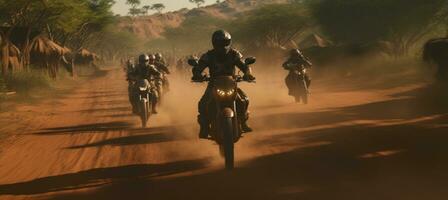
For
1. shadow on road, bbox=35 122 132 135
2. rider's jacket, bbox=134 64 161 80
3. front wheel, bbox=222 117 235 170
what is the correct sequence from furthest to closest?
rider's jacket, bbox=134 64 161 80 < shadow on road, bbox=35 122 132 135 < front wheel, bbox=222 117 235 170

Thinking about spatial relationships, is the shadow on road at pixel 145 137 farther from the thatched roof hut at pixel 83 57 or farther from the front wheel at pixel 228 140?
the thatched roof hut at pixel 83 57

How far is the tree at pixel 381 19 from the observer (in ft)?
134

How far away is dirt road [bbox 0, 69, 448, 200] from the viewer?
7.74 m

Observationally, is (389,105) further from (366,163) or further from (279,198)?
(279,198)

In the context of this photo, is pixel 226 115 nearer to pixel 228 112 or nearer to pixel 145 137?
pixel 228 112

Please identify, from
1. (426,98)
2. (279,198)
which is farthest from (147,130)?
(426,98)

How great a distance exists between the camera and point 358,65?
1473 inches

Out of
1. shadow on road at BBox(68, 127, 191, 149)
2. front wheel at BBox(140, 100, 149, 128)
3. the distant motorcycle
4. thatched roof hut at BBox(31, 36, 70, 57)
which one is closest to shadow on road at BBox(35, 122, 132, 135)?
front wheel at BBox(140, 100, 149, 128)

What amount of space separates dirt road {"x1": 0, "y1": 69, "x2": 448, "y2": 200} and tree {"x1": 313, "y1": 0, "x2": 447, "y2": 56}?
24.2 meters

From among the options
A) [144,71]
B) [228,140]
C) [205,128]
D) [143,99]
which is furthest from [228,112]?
[144,71]

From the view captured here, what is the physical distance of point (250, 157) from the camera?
10148 millimetres

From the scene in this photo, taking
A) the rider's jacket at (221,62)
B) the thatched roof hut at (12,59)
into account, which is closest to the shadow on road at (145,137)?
the rider's jacket at (221,62)

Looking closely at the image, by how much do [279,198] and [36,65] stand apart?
3551 cm

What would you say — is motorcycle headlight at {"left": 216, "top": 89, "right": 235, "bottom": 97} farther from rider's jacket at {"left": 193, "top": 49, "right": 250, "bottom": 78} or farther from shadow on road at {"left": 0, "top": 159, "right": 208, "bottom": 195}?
shadow on road at {"left": 0, "top": 159, "right": 208, "bottom": 195}
